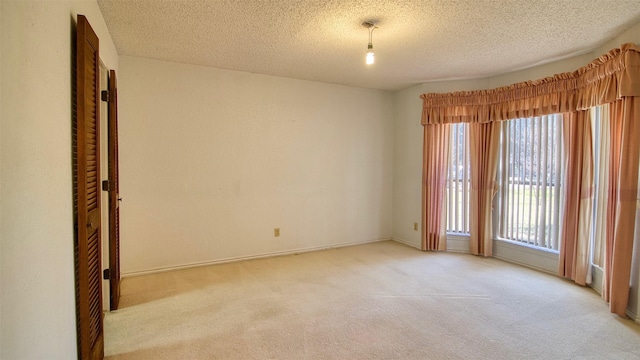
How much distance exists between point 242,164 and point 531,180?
11.5 ft

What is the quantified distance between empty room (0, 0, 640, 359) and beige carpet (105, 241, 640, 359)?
0.08ft

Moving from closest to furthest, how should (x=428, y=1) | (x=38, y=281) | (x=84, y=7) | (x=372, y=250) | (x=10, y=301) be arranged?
(x=10, y=301), (x=38, y=281), (x=84, y=7), (x=428, y=1), (x=372, y=250)

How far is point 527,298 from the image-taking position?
2.96 meters

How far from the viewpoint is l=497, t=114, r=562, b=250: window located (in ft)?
11.8

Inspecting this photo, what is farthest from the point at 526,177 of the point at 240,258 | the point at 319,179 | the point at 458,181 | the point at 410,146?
the point at 240,258

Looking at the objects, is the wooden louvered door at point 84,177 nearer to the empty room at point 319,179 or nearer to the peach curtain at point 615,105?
the empty room at point 319,179

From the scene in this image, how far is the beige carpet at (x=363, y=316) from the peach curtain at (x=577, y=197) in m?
0.22

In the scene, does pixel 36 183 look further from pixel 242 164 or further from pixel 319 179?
pixel 319 179

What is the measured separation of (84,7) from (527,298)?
4.08m

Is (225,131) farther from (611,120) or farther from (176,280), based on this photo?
(611,120)

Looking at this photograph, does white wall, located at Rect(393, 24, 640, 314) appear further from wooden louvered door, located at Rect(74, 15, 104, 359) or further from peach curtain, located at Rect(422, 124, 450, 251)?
wooden louvered door, located at Rect(74, 15, 104, 359)

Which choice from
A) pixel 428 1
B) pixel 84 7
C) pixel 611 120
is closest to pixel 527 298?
pixel 611 120

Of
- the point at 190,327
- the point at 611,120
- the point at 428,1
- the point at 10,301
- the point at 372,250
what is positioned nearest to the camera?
the point at 10,301

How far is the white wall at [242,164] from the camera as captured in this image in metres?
3.52
